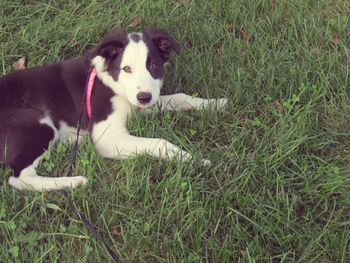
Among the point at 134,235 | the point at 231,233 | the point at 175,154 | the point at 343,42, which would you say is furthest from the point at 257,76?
the point at 134,235

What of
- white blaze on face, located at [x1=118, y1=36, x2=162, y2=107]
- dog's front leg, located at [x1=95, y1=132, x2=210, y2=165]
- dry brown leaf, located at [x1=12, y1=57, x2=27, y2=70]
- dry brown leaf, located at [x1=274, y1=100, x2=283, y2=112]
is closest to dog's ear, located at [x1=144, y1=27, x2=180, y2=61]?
white blaze on face, located at [x1=118, y1=36, x2=162, y2=107]

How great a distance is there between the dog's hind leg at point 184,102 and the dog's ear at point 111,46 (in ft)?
1.67

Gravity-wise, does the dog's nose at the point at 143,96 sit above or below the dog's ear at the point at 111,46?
below

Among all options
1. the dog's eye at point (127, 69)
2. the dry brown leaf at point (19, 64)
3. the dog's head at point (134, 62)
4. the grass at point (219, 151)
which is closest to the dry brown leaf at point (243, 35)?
the grass at point (219, 151)

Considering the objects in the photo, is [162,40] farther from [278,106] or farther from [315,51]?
[315,51]

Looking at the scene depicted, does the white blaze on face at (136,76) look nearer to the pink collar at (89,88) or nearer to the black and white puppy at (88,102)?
the black and white puppy at (88,102)

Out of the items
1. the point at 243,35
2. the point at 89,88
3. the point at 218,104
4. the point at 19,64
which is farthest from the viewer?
the point at 243,35

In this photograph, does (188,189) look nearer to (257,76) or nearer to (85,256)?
(85,256)

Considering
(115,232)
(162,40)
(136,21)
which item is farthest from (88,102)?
(136,21)

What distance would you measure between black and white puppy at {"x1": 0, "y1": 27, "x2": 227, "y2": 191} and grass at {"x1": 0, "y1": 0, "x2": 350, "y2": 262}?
113 millimetres

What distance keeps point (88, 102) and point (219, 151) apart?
A: 99cm

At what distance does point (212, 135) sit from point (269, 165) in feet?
1.67

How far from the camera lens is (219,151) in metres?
3.29

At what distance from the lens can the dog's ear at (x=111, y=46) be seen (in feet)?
10.7
